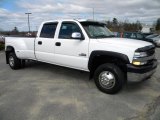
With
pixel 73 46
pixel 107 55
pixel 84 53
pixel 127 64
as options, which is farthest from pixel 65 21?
pixel 127 64

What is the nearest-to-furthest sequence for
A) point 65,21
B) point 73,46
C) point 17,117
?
1. point 17,117
2. point 73,46
3. point 65,21

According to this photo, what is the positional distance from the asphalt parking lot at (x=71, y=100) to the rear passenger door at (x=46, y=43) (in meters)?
0.73

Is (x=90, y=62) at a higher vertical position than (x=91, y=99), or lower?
higher

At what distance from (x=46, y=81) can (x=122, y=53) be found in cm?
279

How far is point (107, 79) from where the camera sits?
16.5ft

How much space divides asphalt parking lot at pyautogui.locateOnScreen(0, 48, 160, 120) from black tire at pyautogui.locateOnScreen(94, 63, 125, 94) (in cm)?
17

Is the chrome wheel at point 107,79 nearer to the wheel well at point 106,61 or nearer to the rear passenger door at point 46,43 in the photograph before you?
the wheel well at point 106,61

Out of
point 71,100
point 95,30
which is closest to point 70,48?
point 95,30

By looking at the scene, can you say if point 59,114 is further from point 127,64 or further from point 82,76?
point 82,76

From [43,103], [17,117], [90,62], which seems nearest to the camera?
[17,117]

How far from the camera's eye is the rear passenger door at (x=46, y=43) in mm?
6375

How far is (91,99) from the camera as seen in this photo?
4754 mm

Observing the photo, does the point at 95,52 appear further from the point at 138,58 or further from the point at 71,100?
the point at 71,100

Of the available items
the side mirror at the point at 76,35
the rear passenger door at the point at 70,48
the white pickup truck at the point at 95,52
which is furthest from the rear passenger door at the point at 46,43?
the side mirror at the point at 76,35
